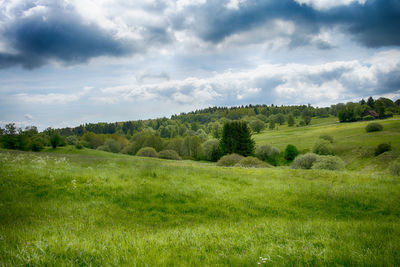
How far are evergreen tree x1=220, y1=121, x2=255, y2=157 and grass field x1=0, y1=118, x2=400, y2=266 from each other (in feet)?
137

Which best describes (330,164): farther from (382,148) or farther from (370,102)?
(370,102)

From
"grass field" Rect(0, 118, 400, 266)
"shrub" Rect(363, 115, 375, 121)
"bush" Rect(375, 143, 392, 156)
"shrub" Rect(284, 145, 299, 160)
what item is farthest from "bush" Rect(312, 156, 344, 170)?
"shrub" Rect(363, 115, 375, 121)

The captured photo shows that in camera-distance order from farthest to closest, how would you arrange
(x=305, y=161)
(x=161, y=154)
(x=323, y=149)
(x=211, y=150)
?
(x=211, y=150), (x=161, y=154), (x=323, y=149), (x=305, y=161)

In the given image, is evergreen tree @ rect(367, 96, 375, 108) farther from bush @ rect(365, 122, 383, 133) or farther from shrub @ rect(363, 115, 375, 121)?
bush @ rect(365, 122, 383, 133)

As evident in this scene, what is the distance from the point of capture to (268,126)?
162 meters

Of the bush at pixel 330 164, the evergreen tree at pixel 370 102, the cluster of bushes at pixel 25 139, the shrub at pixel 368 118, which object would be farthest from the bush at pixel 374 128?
the cluster of bushes at pixel 25 139

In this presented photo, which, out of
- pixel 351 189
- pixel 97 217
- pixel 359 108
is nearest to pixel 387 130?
pixel 359 108

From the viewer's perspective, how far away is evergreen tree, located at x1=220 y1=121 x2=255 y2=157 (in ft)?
193

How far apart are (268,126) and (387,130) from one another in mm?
92250

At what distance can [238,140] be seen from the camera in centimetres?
5944

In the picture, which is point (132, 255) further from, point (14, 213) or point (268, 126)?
point (268, 126)

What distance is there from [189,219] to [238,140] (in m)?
52.1

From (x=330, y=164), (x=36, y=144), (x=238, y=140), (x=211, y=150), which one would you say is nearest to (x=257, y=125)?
(x=211, y=150)

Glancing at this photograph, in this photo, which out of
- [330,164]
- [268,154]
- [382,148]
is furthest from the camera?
[268,154]
